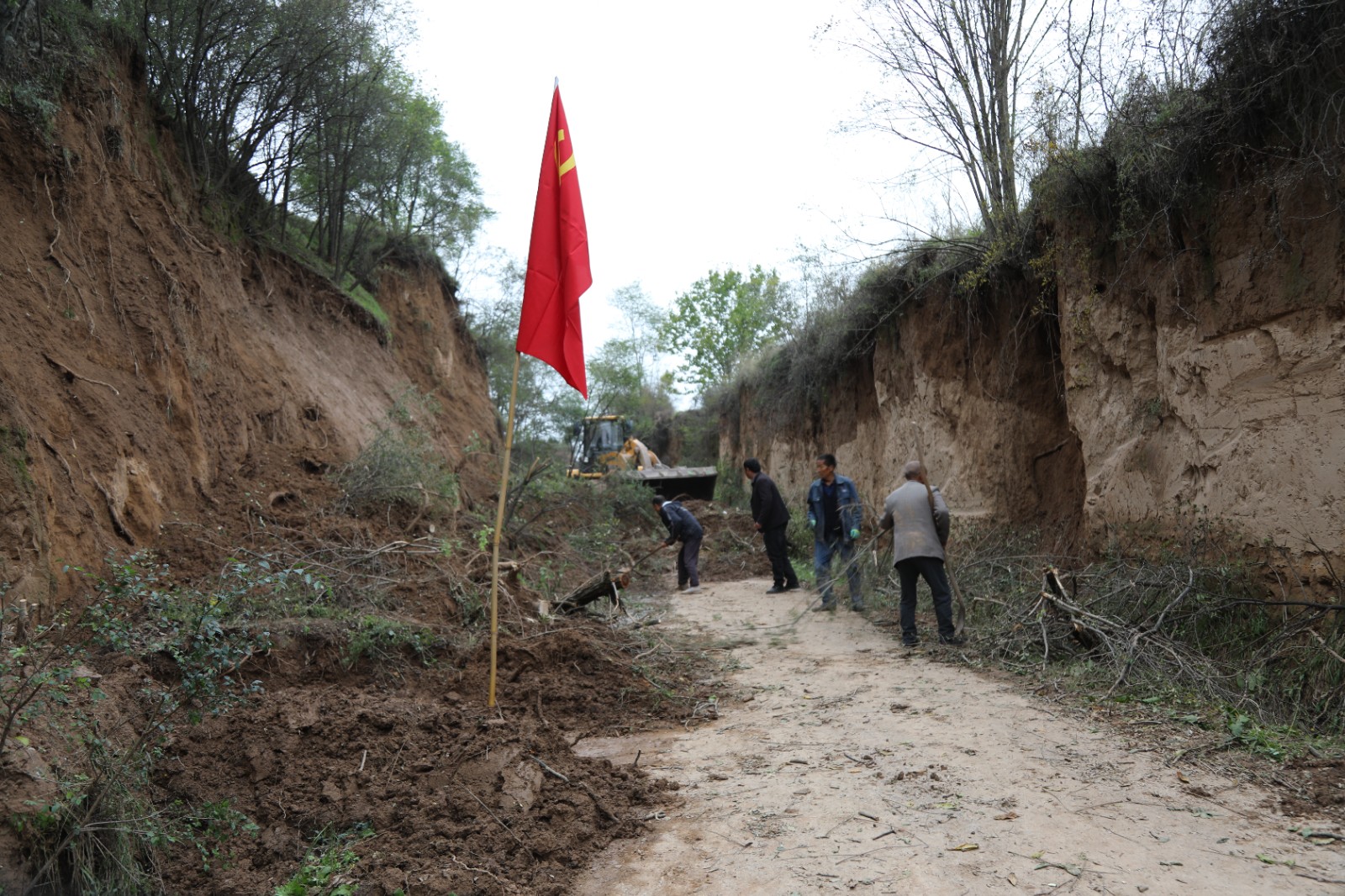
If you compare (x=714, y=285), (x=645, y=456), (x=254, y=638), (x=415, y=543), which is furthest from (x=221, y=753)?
(x=714, y=285)

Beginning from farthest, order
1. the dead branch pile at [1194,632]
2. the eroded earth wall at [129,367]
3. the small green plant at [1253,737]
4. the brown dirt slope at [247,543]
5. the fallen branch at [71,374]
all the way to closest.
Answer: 1. the fallen branch at [71,374]
2. the eroded earth wall at [129,367]
3. the dead branch pile at [1194,632]
4. the small green plant at [1253,737]
5. the brown dirt slope at [247,543]

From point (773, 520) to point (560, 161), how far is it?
21.9 feet

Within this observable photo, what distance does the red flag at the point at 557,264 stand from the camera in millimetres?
5957

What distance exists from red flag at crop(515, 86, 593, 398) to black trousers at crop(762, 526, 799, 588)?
242 inches

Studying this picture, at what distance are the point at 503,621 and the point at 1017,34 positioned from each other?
28.6 ft

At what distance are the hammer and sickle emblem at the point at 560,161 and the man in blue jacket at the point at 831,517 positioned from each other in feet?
16.7

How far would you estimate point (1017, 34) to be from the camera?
9680 mm

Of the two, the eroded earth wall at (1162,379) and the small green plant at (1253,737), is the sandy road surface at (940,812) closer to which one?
the small green plant at (1253,737)

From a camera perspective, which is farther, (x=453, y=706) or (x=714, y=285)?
(x=714, y=285)

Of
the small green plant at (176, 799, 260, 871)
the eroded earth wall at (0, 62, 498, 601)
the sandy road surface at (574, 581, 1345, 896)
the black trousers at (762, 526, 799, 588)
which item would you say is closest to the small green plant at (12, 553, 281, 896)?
the small green plant at (176, 799, 260, 871)

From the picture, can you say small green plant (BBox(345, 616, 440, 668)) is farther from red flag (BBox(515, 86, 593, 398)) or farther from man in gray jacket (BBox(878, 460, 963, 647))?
man in gray jacket (BBox(878, 460, 963, 647))

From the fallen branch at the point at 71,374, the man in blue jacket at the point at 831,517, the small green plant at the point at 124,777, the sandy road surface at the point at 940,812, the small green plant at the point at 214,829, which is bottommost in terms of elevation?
the sandy road surface at the point at 940,812

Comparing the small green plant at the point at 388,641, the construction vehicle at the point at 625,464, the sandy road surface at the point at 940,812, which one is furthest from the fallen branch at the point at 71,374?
the construction vehicle at the point at 625,464

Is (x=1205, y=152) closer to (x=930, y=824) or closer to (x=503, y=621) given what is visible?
(x=930, y=824)
